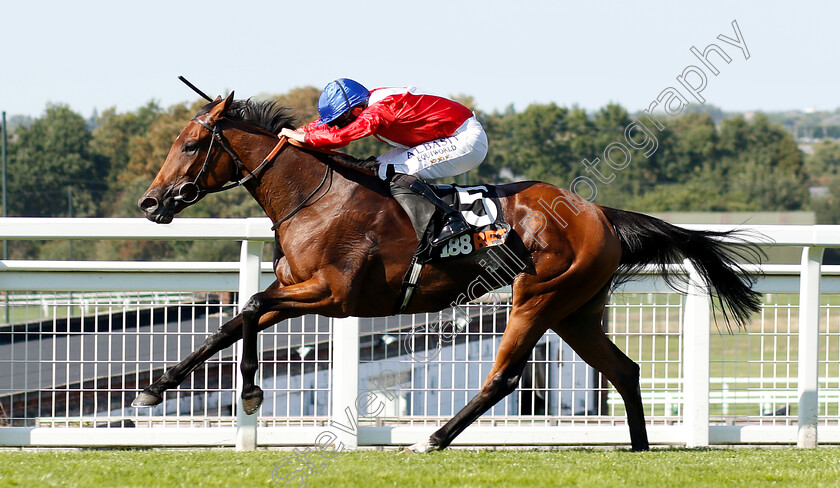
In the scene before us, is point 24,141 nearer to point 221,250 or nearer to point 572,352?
point 221,250

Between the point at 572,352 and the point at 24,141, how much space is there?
65.3 m

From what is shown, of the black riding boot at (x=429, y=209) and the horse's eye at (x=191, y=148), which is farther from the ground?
the horse's eye at (x=191, y=148)

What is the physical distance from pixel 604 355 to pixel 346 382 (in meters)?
1.46

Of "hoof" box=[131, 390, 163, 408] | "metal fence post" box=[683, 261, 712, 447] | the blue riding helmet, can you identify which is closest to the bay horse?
"hoof" box=[131, 390, 163, 408]

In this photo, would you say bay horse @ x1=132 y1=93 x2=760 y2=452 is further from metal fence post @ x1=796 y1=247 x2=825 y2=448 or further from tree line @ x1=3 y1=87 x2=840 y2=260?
tree line @ x1=3 y1=87 x2=840 y2=260

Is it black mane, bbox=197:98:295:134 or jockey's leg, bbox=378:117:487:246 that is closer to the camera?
jockey's leg, bbox=378:117:487:246

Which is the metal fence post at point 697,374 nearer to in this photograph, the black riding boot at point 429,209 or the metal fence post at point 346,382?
the black riding boot at point 429,209

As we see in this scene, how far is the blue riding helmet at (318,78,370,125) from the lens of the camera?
5312 millimetres

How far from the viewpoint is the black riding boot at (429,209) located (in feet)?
17.1

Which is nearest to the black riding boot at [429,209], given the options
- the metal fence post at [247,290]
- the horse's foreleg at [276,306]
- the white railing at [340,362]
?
the horse's foreleg at [276,306]

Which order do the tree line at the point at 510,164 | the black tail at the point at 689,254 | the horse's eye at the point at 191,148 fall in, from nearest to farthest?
the horse's eye at the point at 191,148 < the black tail at the point at 689,254 < the tree line at the point at 510,164

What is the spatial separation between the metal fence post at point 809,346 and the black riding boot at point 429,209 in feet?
7.33

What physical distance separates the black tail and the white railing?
16 cm

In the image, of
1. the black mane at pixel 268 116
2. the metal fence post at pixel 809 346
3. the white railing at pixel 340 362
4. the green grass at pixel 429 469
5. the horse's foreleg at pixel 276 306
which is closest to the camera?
the green grass at pixel 429 469
